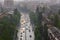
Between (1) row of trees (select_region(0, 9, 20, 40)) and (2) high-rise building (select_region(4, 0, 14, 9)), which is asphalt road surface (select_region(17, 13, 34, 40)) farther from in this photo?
(2) high-rise building (select_region(4, 0, 14, 9))

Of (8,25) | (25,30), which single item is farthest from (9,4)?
(25,30)

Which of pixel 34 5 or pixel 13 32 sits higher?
pixel 34 5

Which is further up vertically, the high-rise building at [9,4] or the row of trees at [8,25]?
the high-rise building at [9,4]

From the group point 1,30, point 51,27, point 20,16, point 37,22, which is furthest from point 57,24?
point 1,30

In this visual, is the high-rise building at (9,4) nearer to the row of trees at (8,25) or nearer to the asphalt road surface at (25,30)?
the row of trees at (8,25)

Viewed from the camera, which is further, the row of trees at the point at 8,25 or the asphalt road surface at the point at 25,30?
the asphalt road surface at the point at 25,30

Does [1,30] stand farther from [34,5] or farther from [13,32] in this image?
[34,5]

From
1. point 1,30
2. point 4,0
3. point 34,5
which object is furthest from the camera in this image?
point 34,5

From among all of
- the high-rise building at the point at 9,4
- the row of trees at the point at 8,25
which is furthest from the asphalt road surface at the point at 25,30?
the high-rise building at the point at 9,4
